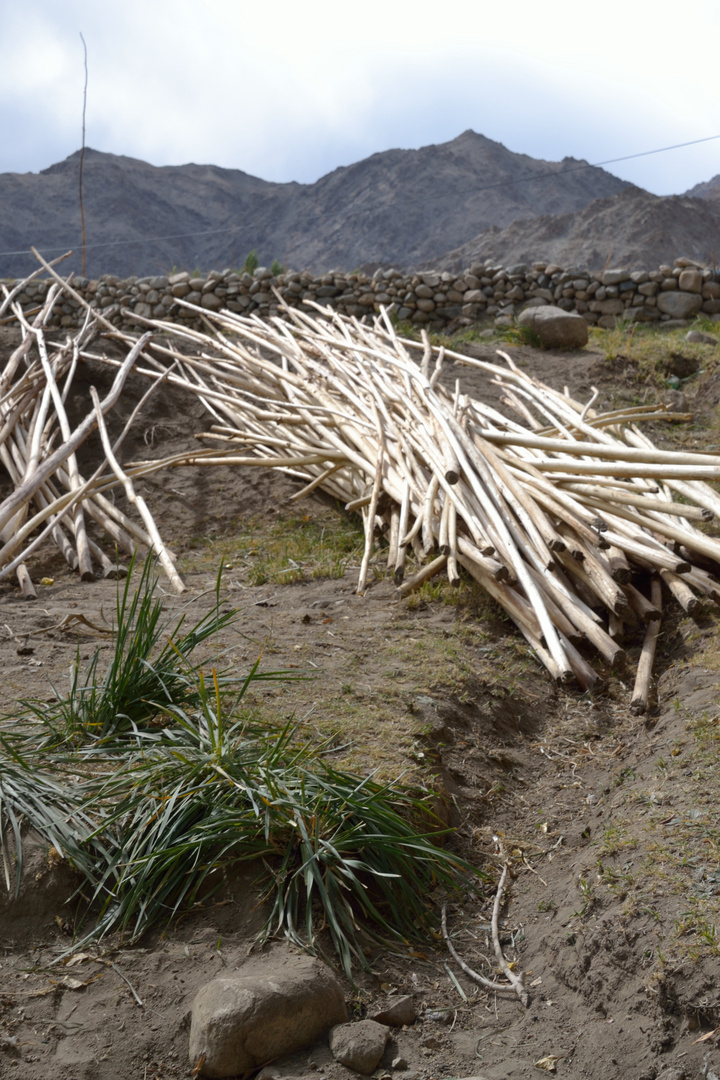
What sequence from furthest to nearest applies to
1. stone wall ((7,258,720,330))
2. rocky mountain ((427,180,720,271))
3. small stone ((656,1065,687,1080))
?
1. rocky mountain ((427,180,720,271))
2. stone wall ((7,258,720,330))
3. small stone ((656,1065,687,1080))

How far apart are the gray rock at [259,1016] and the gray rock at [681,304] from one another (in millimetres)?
8889

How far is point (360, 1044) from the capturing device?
169cm

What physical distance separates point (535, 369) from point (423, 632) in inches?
195

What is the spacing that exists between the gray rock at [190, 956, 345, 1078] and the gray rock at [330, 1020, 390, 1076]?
3 centimetres

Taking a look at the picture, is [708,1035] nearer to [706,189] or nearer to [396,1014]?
[396,1014]

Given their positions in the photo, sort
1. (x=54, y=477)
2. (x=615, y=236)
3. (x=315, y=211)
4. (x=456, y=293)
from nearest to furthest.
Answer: (x=54, y=477), (x=456, y=293), (x=615, y=236), (x=315, y=211)

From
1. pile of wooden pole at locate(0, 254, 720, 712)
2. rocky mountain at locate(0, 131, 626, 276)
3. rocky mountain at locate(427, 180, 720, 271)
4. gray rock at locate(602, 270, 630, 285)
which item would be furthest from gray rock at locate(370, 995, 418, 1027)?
rocky mountain at locate(0, 131, 626, 276)

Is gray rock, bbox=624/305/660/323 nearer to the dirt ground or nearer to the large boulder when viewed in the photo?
the large boulder

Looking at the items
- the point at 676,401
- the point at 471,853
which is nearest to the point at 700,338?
the point at 676,401

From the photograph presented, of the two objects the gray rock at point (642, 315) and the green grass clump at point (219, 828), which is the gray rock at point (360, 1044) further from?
the gray rock at point (642, 315)

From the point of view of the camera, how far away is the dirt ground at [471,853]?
5.53 feet

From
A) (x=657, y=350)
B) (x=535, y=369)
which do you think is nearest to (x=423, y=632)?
(x=535, y=369)

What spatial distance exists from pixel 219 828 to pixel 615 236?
2259cm

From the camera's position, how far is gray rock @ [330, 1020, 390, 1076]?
5.46 ft
